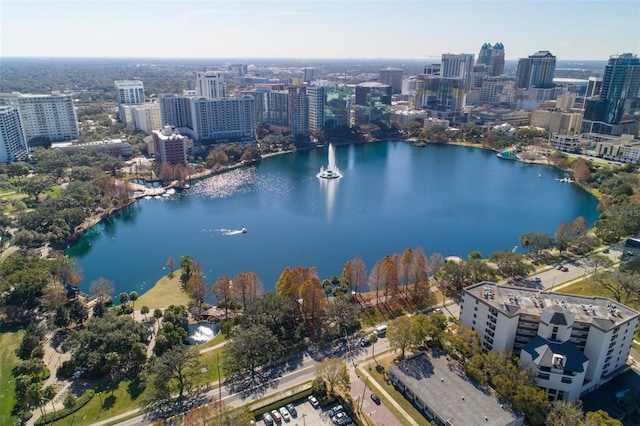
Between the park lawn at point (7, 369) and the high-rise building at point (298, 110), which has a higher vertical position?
the high-rise building at point (298, 110)

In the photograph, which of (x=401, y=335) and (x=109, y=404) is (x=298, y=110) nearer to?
(x=401, y=335)

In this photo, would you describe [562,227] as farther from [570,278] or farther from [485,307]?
[485,307]

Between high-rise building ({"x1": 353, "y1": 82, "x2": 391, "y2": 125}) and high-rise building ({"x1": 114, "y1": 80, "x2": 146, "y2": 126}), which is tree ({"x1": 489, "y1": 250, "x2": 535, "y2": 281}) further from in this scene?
high-rise building ({"x1": 114, "y1": 80, "x2": 146, "y2": 126})

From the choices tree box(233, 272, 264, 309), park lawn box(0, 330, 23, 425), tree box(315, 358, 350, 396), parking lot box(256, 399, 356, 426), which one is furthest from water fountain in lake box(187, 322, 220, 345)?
park lawn box(0, 330, 23, 425)

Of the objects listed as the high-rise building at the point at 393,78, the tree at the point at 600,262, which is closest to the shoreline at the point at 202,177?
the tree at the point at 600,262

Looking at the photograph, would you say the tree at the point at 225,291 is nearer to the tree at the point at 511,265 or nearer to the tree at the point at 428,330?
the tree at the point at 428,330
